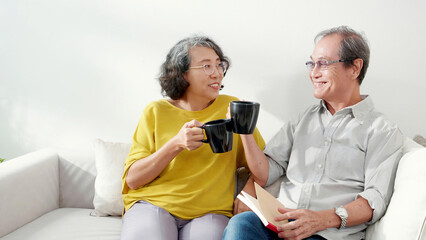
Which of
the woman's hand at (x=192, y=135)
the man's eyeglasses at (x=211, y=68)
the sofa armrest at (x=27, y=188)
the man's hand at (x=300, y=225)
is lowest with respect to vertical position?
the sofa armrest at (x=27, y=188)

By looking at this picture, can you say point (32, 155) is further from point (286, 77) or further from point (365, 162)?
point (365, 162)

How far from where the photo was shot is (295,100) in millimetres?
2189

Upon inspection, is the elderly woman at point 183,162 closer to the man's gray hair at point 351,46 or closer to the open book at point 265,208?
the open book at point 265,208

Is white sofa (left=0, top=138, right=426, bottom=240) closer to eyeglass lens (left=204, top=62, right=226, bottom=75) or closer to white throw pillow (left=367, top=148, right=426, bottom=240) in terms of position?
white throw pillow (left=367, top=148, right=426, bottom=240)

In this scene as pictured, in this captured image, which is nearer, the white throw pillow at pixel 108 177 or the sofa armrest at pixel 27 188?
the sofa armrest at pixel 27 188

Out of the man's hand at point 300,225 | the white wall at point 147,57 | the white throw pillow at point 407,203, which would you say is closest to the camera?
the white throw pillow at point 407,203

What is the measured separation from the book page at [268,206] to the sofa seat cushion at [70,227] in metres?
0.73

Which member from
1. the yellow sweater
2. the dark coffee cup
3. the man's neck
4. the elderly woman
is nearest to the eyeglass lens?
the elderly woman

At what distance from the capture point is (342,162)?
171cm

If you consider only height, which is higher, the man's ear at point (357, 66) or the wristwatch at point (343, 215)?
the man's ear at point (357, 66)

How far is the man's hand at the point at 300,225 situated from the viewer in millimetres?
1522

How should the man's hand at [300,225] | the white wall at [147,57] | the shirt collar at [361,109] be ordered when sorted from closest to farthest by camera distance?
the man's hand at [300,225] → the shirt collar at [361,109] → the white wall at [147,57]

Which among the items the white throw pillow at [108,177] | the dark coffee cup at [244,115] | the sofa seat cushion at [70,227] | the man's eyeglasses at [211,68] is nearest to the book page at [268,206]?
the dark coffee cup at [244,115]

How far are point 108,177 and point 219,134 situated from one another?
85 centimetres
